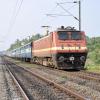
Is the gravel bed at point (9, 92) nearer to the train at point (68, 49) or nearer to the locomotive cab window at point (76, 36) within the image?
the train at point (68, 49)

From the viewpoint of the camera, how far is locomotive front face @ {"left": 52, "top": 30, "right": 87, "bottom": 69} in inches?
1139

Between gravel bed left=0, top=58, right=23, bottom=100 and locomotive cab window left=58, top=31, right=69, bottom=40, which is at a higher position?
locomotive cab window left=58, top=31, right=69, bottom=40

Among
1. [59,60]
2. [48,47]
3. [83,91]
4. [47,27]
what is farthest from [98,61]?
[83,91]

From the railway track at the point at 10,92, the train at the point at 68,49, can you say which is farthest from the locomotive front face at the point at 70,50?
the railway track at the point at 10,92

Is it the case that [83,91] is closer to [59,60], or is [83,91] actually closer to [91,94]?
[91,94]

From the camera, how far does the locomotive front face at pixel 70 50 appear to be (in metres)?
28.9

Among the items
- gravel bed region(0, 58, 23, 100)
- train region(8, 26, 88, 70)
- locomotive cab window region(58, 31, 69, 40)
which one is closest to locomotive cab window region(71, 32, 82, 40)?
train region(8, 26, 88, 70)

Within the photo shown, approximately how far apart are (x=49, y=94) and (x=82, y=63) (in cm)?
1536

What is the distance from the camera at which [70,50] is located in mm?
29156

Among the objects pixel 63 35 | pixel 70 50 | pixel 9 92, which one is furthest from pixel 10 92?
pixel 63 35

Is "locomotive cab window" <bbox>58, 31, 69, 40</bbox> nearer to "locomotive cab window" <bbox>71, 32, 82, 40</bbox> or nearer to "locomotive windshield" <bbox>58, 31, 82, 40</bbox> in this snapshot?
"locomotive windshield" <bbox>58, 31, 82, 40</bbox>

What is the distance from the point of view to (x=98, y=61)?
172ft

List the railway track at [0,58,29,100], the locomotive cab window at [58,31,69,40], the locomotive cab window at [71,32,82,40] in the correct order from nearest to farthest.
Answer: the railway track at [0,58,29,100] < the locomotive cab window at [58,31,69,40] < the locomotive cab window at [71,32,82,40]

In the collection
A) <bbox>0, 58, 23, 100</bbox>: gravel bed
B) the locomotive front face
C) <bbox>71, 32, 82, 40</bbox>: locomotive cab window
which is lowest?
<bbox>0, 58, 23, 100</bbox>: gravel bed
